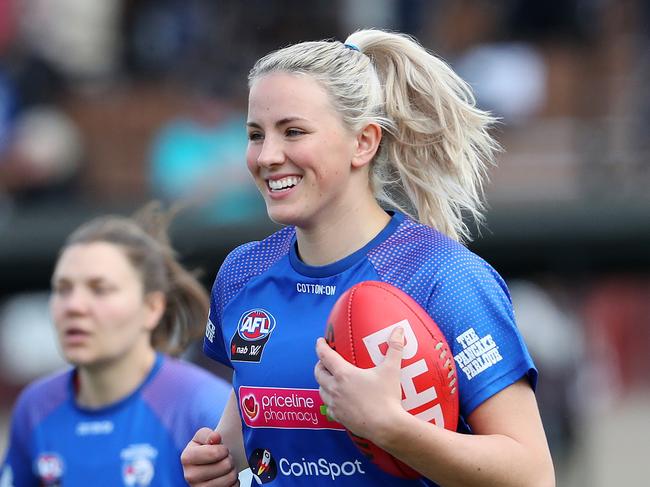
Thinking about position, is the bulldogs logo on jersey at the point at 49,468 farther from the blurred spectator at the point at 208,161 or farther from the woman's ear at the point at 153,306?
the blurred spectator at the point at 208,161

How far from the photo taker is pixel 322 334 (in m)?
3.24

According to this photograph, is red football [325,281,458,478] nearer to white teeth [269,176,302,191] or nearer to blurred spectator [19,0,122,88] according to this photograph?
white teeth [269,176,302,191]

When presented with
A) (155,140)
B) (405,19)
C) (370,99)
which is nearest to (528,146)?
(405,19)

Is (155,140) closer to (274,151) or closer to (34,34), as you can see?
(34,34)

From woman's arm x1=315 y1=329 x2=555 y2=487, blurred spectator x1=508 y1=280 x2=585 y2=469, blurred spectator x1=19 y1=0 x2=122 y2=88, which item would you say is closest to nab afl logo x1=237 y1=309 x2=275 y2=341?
woman's arm x1=315 y1=329 x2=555 y2=487

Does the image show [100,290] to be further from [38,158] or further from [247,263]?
[38,158]

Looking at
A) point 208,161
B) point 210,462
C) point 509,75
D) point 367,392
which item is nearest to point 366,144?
point 367,392

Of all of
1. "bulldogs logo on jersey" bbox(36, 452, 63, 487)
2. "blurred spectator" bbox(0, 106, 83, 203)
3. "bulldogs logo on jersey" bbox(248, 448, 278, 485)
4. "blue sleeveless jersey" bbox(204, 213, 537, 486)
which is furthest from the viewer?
"blurred spectator" bbox(0, 106, 83, 203)

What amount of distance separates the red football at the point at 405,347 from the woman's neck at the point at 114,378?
6.75 ft

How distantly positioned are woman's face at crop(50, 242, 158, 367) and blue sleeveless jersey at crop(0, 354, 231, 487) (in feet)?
0.53

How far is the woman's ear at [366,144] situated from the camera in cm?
335

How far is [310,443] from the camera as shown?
10.6ft

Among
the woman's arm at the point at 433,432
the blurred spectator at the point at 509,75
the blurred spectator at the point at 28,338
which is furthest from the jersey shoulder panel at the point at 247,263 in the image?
the blurred spectator at the point at 28,338

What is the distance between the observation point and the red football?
2.97 meters
